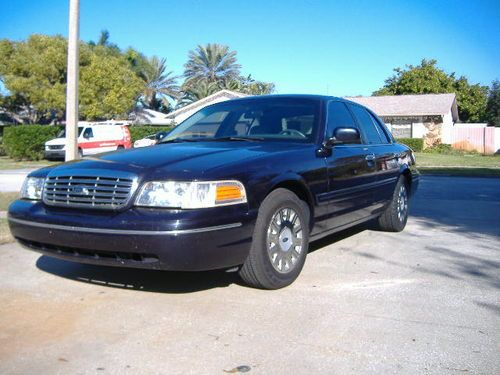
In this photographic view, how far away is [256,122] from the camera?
5.32 m

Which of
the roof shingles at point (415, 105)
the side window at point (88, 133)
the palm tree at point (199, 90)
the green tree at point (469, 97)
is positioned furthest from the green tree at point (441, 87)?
the side window at point (88, 133)

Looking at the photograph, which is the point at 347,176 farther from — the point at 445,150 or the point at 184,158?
the point at 445,150

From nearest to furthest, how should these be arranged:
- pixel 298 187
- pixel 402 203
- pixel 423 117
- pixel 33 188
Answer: pixel 33 188, pixel 298 187, pixel 402 203, pixel 423 117

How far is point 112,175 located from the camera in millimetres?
3863

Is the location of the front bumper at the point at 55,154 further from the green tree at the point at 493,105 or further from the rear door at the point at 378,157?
the green tree at the point at 493,105

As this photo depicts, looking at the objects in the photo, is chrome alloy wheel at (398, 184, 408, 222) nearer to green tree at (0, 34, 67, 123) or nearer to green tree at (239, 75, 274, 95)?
green tree at (0, 34, 67, 123)

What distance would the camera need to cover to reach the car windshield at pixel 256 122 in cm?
512

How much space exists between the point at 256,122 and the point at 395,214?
2478mm

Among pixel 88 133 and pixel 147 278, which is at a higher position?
pixel 88 133

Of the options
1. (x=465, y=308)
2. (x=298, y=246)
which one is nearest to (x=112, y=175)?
(x=298, y=246)

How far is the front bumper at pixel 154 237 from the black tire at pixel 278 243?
13cm

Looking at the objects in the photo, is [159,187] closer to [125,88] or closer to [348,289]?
[348,289]

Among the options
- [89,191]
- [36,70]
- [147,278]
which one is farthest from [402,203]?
[36,70]

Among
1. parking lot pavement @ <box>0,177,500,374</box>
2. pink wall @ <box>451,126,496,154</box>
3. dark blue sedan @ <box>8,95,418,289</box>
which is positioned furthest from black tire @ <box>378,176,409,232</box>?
pink wall @ <box>451,126,496,154</box>
